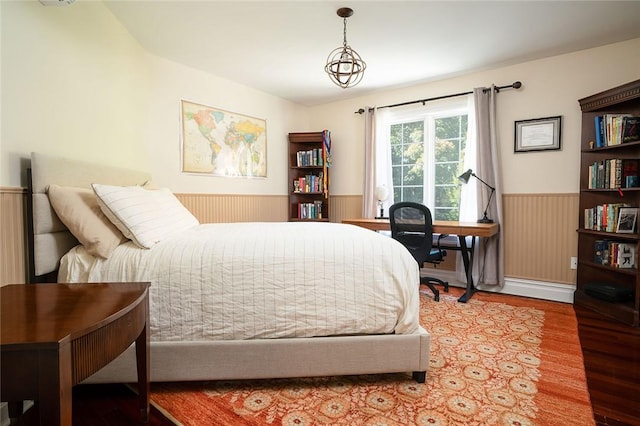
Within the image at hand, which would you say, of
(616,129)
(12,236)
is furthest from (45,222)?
(616,129)

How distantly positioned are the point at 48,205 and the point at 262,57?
2.38 meters

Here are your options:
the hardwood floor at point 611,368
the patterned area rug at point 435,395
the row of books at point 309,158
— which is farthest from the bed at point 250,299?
the row of books at point 309,158

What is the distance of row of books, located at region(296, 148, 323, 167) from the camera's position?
4.50 meters

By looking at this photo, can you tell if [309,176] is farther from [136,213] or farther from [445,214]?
[136,213]

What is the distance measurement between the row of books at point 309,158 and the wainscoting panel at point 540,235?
237 cm

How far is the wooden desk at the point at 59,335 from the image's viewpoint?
657 millimetres

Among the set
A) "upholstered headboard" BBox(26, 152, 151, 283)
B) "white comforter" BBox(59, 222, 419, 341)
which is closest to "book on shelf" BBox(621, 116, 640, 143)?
"white comforter" BBox(59, 222, 419, 341)

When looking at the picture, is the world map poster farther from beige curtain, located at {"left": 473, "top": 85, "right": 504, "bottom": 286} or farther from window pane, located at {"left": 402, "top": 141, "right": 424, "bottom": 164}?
beige curtain, located at {"left": 473, "top": 85, "right": 504, "bottom": 286}

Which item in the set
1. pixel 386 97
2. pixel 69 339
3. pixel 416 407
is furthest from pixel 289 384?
pixel 386 97

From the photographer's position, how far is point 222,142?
380 cm

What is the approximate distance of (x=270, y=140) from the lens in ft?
14.5

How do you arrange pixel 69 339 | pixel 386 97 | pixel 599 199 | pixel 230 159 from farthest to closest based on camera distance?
1. pixel 386 97
2. pixel 230 159
3. pixel 599 199
4. pixel 69 339

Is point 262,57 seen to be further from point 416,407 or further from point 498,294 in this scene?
point 498,294

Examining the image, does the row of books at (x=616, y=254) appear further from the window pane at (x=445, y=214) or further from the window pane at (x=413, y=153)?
the window pane at (x=413, y=153)
